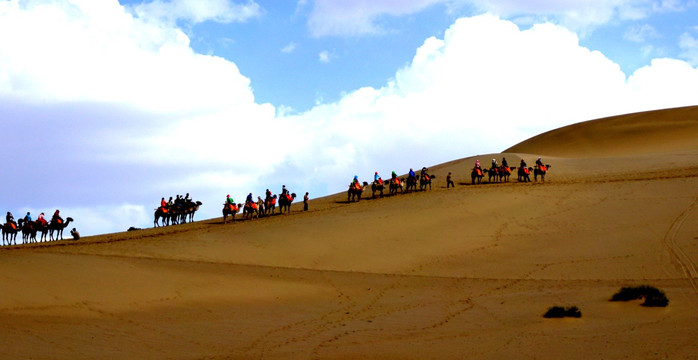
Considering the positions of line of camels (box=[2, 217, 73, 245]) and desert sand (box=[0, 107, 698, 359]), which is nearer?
desert sand (box=[0, 107, 698, 359])

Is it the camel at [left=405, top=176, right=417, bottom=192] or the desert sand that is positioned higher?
the camel at [left=405, top=176, right=417, bottom=192]

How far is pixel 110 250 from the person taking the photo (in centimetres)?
3050

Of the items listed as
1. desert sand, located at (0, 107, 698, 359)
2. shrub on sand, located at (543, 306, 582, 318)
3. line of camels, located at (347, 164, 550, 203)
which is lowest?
shrub on sand, located at (543, 306, 582, 318)

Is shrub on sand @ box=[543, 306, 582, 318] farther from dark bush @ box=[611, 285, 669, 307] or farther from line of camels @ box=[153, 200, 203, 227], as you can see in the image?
line of camels @ box=[153, 200, 203, 227]

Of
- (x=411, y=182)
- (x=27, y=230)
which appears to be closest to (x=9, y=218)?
(x=27, y=230)

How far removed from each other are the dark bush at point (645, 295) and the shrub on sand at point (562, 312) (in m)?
2.21

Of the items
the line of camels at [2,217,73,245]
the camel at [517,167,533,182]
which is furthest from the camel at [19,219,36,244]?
the camel at [517,167,533,182]

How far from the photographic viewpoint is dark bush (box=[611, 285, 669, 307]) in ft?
65.5

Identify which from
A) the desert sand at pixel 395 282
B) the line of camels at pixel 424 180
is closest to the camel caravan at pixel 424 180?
the line of camels at pixel 424 180

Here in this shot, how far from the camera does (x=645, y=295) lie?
2066 centimetres

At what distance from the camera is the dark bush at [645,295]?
19953 mm

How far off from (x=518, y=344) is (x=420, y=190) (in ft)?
99.1

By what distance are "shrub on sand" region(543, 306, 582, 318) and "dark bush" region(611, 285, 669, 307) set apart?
7.23ft

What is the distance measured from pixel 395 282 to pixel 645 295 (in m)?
8.36
